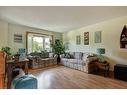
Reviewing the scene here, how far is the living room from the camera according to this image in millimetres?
4227

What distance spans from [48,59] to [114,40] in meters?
3.61

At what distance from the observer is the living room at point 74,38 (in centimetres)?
423

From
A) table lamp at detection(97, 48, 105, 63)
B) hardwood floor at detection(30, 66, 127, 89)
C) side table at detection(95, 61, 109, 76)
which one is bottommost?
hardwood floor at detection(30, 66, 127, 89)

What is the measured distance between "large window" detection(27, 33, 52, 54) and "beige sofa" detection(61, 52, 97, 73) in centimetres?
158

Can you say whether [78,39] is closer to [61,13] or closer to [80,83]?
[61,13]

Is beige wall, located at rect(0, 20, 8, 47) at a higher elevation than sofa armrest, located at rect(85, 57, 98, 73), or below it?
higher

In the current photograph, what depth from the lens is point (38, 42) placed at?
308 inches

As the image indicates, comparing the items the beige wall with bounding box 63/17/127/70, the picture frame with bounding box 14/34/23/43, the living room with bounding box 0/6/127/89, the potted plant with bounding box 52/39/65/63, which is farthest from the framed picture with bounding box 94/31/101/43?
the picture frame with bounding box 14/34/23/43

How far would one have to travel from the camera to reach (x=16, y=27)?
6578mm

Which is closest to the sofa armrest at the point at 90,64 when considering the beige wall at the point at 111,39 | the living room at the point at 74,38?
the living room at the point at 74,38

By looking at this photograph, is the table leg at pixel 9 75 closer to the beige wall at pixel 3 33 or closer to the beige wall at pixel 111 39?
the beige wall at pixel 3 33

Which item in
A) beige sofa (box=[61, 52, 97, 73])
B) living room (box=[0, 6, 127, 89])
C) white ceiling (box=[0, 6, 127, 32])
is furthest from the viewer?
beige sofa (box=[61, 52, 97, 73])

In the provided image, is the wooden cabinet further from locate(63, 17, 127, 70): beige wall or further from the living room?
locate(63, 17, 127, 70): beige wall
